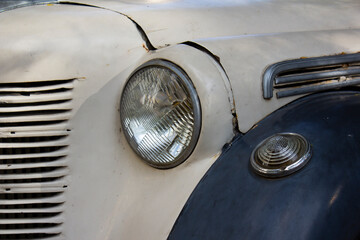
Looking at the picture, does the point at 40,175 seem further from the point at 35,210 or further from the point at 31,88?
the point at 31,88

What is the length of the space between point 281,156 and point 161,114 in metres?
0.37

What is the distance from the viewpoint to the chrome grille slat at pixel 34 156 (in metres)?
1.43

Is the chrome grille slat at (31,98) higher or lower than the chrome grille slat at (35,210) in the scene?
higher

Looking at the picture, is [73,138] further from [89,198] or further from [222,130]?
[222,130]

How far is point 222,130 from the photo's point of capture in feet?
4.32

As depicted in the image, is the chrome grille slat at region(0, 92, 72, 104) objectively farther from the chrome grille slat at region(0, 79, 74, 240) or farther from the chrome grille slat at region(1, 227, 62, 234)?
the chrome grille slat at region(1, 227, 62, 234)

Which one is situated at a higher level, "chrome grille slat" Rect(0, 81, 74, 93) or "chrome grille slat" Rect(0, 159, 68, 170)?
"chrome grille slat" Rect(0, 81, 74, 93)

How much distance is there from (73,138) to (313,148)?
75 cm

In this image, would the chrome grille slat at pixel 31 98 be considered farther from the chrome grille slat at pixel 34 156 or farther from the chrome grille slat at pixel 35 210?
the chrome grille slat at pixel 35 210

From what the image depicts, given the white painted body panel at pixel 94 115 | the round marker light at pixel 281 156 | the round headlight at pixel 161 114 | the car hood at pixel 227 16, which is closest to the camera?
the round marker light at pixel 281 156

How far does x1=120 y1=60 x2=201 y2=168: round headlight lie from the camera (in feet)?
4.23

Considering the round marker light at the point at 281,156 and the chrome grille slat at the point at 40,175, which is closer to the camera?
the round marker light at the point at 281,156

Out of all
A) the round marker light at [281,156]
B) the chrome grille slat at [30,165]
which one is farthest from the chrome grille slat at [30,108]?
the round marker light at [281,156]

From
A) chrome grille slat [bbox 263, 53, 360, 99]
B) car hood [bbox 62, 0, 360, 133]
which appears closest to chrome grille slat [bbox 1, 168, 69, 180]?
car hood [bbox 62, 0, 360, 133]
